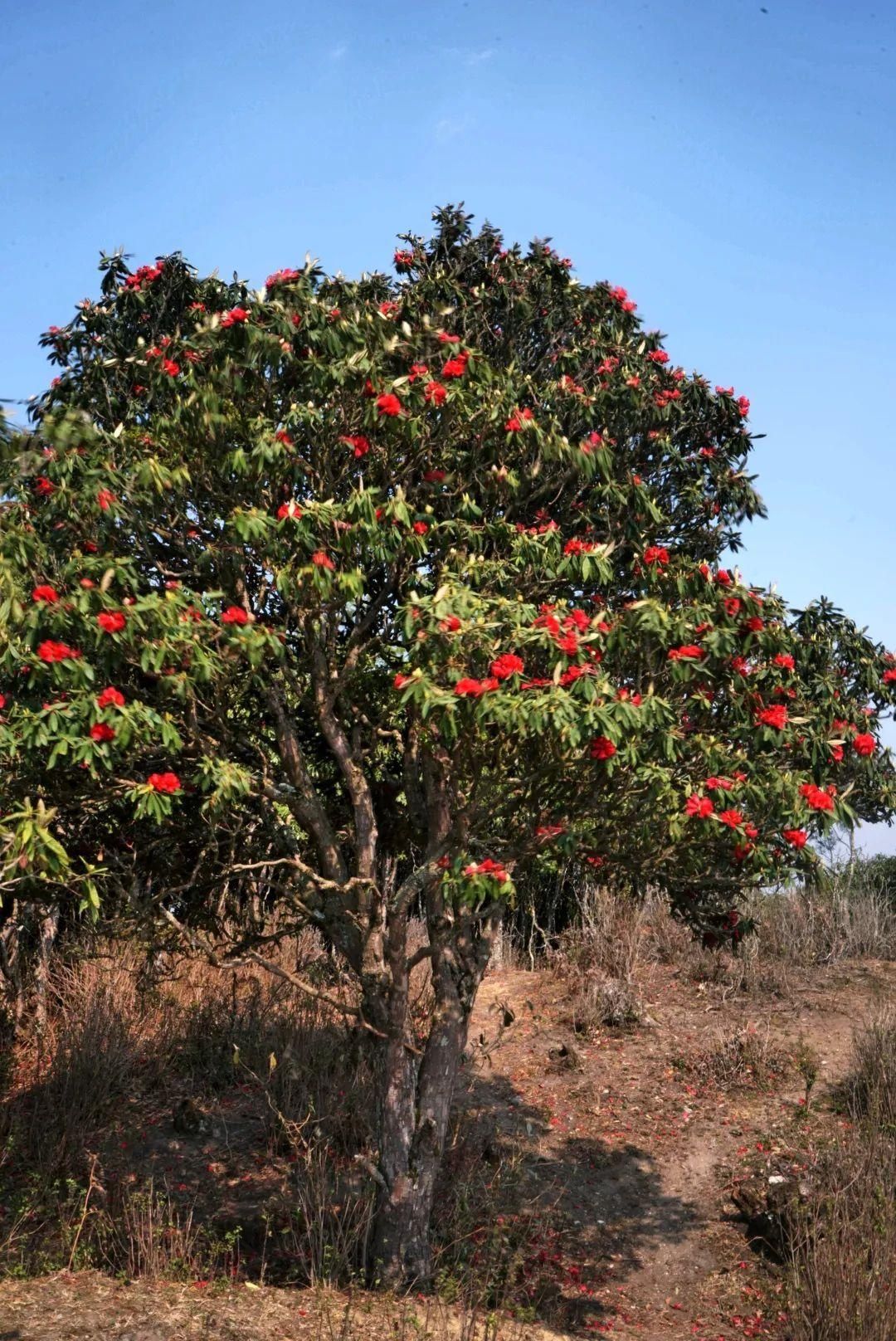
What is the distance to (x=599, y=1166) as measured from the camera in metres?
11.0

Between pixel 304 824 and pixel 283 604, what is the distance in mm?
1468

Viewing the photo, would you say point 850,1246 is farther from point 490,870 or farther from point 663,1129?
point 663,1129

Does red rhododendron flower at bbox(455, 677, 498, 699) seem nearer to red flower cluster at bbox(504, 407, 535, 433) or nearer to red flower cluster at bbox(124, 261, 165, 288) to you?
red flower cluster at bbox(504, 407, 535, 433)

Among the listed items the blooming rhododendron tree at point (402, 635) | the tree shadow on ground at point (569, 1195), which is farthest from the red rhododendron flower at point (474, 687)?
the tree shadow on ground at point (569, 1195)

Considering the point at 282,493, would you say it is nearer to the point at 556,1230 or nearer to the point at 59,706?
the point at 59,706

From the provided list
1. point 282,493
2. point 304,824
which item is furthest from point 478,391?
point 304,824

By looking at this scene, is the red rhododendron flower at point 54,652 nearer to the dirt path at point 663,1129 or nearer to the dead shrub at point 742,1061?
the dirt path at point 663,1129


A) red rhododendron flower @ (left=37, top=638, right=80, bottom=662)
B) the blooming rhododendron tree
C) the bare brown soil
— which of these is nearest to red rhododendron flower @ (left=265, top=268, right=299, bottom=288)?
the blooming rhododendron tree

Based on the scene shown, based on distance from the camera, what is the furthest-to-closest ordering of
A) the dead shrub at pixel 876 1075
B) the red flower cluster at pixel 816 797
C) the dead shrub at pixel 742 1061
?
the dead shrub at pixel 742 1061 < the dead shrub at pixel 876 1075 < the red flower cluster at pixel 816 797

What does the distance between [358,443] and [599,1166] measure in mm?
7868

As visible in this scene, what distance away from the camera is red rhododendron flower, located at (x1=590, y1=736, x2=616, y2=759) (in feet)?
17.9

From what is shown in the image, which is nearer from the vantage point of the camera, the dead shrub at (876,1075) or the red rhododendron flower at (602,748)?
the red rhododendron flower at (602,748)

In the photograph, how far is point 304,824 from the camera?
24.5 ft

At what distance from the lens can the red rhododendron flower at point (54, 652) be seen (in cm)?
511
